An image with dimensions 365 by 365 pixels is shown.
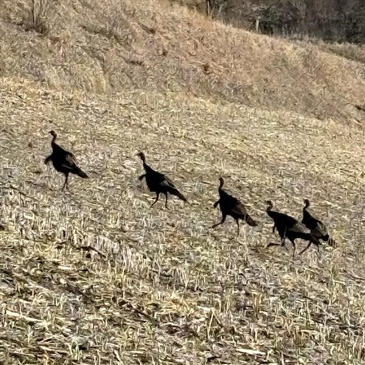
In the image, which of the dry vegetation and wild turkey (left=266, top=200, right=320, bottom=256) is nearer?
the dry vegetation

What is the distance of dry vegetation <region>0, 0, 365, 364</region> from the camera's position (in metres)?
5.81

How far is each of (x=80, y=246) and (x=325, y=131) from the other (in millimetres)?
15358

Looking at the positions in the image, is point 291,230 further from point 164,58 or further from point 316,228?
point 164,58

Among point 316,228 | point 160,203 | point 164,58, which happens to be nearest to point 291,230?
point 316,228

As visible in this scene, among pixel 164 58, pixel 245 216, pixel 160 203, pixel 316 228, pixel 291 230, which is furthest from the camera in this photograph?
pixel 164 58

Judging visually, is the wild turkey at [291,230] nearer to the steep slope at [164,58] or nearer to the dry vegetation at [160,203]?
the dry vegetation at [160,203]

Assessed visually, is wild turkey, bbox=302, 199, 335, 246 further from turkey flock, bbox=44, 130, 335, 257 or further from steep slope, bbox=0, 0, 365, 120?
steep slope, bbox=0, 0, 365, 120

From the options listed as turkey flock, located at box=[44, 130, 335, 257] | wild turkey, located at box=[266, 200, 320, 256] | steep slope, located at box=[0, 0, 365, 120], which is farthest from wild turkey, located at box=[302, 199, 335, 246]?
steep slope, located at box=[0, 0, 365, 120]

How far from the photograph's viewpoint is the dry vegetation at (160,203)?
19.1 feet

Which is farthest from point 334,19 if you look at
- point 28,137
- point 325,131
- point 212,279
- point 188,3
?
point 212,279

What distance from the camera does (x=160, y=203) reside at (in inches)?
411

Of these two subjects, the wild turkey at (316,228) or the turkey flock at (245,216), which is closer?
the turkey flock at (245,216)

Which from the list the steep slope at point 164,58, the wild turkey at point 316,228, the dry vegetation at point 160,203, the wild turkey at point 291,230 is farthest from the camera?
the steep slope at point 164,58

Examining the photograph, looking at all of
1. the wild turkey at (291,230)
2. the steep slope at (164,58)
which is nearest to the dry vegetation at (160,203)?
the steep slope at (164,58)
